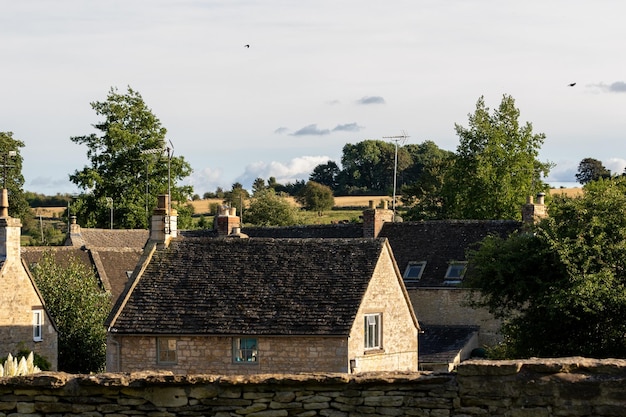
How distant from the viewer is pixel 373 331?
32094 millimetres

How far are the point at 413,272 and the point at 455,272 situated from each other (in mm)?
1938

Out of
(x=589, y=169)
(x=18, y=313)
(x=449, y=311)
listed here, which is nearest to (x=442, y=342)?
(x=449, y=311)

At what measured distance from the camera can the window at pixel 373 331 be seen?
3172cm

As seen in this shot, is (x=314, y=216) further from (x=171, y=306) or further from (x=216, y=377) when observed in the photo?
(x=216, y=377)

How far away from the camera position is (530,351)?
31219 mm

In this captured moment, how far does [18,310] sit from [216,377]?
27582 mm

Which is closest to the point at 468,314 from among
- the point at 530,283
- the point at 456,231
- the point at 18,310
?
the point at 456,231

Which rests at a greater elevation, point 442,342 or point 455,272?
point 455,272

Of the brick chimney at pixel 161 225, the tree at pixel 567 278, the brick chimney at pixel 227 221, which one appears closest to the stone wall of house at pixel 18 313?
the brick chimney at pixel 161 225

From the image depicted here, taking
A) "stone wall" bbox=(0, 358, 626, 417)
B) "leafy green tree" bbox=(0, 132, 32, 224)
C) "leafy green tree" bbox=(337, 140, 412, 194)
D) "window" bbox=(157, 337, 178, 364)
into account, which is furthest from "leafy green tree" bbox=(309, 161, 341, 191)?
"stone wall" bbox=(0, 358, 626, 417)

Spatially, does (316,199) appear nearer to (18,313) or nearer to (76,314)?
(76,314)

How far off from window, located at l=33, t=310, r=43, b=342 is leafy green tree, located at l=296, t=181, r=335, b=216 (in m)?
77.0

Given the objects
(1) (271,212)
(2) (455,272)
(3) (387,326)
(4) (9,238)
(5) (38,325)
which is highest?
(1) (271,212)

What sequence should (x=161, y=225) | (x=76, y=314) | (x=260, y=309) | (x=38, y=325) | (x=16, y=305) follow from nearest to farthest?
(x=260, y=309), (x=161, y=225), (x=16, y=305), (x=38, y=325), (x=76, y=314)
